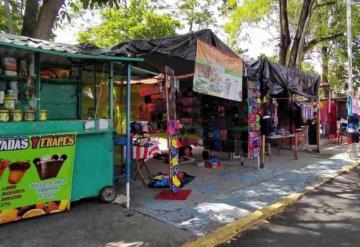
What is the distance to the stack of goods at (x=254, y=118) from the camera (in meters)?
10.5

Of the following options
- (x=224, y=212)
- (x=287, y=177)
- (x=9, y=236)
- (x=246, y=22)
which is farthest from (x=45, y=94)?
(x=246, y=22)

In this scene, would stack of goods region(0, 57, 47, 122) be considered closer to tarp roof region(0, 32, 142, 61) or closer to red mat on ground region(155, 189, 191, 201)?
tarp roof region(0, 32, 142, 61)

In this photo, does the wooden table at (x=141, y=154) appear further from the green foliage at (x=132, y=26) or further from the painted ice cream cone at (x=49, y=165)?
the green foliage at (x=132, y=26)

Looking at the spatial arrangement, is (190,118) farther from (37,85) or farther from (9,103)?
(9,103)

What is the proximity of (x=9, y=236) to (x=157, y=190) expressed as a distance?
316 centimetres

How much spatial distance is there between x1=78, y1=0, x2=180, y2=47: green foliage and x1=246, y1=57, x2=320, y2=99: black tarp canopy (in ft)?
46.3

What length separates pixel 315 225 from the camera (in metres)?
6.12

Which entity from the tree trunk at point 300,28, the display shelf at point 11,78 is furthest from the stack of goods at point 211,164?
the tree trunk at point 300,28

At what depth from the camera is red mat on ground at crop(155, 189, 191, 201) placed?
723 cm

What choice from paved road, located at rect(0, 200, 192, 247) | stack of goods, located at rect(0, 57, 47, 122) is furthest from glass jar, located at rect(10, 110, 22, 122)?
paved road, located at rect(0, 200, 192, 247)

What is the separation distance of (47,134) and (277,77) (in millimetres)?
7021

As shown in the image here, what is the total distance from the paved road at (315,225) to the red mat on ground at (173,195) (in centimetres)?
167

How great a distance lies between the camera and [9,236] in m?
5.12

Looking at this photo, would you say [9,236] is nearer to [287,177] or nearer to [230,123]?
[287,177]
